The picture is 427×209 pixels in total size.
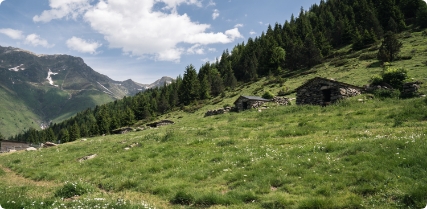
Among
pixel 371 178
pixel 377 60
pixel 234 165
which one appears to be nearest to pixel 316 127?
pixel 234 165

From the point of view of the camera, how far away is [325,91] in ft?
103

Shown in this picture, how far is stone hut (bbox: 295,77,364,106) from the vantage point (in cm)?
2986

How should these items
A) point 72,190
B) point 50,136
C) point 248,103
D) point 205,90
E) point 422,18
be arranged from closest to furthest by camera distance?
point 72,190 < point 248,103 < point 422,18 < point 205,90 < point 50,136

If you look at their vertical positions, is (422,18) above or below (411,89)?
above

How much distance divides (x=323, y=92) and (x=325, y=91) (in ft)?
0.94

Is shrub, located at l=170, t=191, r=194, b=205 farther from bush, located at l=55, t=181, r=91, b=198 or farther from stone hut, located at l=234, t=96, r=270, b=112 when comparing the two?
stone hut, located at l=234, t=96, r=270, b=112

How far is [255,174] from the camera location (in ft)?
36.0

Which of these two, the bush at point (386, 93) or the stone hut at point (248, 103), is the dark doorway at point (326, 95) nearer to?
the bush at point (386, 93)

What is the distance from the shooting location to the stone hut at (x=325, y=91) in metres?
29.9

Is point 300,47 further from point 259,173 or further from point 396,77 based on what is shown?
point 259,173

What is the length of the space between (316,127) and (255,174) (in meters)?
10.3

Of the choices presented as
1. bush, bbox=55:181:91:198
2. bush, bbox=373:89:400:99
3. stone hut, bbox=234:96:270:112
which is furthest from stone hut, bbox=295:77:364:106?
bush, bbox=55:181:91:198

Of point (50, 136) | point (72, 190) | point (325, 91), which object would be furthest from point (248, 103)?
point (50, 136)

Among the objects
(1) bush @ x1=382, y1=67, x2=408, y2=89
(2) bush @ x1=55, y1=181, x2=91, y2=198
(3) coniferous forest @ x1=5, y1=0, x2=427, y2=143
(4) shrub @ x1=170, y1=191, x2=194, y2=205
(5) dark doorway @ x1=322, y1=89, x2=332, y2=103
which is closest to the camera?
(4) shrub @ x1=170, y1=191, x2=194, y2=205
